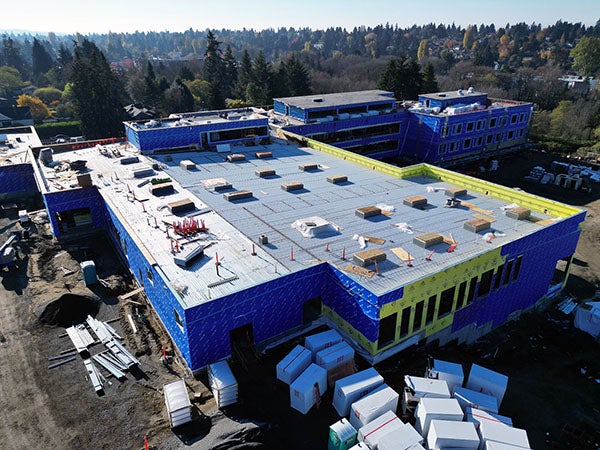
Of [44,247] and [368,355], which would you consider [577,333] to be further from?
[44,247]

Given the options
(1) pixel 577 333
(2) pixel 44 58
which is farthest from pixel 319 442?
(2) pixel 44 58

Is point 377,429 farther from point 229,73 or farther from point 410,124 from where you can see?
point 229,73

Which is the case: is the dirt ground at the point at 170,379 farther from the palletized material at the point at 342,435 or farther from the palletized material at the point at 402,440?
the palletized material at the point at 402,440

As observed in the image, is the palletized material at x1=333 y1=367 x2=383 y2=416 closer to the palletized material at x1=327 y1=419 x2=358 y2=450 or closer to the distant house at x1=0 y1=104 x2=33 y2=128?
the palletized material at x1=327 y1=419 x2=358 y2=450

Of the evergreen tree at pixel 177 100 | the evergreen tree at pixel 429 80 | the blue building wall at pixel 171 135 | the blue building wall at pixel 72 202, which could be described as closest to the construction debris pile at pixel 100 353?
the blue building wall at pixel 72 202

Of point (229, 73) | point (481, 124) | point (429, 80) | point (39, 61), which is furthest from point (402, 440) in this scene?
point (39, 61)
